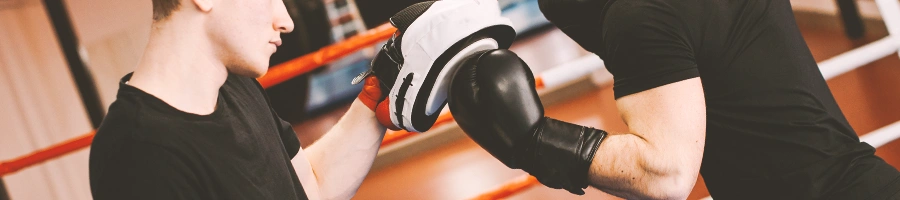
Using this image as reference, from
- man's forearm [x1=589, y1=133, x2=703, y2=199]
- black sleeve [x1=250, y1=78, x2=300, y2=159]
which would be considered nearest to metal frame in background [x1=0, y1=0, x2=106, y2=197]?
black sleeve [x1=250, y1=78, x2=300, y2=159]

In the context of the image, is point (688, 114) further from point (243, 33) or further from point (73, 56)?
point (73, 56)

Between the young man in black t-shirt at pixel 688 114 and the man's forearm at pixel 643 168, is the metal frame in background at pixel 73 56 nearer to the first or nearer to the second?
the young man in black t-shirt at pixel 688 114

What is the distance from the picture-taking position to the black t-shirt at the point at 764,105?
102 centimetres

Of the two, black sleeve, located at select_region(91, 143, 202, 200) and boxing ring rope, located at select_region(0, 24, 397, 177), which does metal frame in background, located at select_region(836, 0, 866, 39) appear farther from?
black sleeve, located at select_region(91, 143, 202, 200)

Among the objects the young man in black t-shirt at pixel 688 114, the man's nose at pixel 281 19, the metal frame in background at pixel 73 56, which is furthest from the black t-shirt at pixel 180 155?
the metal frame in background at pixel 73 56

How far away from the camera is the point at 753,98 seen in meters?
1.07

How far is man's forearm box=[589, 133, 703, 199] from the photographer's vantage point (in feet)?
3.12

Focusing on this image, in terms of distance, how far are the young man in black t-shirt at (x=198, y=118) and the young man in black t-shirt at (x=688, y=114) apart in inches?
11.2

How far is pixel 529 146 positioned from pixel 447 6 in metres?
0.26

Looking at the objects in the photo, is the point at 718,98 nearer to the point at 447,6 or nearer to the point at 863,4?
the point at 447,6

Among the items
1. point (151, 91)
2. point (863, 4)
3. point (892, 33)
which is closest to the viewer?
point (151, 91)

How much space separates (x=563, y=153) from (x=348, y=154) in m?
0.44

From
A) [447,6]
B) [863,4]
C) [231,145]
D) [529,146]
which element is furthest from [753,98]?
[863,4]

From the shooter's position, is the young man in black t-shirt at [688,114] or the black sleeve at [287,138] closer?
the young man in black t-shirt at [688,114]
